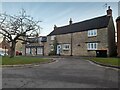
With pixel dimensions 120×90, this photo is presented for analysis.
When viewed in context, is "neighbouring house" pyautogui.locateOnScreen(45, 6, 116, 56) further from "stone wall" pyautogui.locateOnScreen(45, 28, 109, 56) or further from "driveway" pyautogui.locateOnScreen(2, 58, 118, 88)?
"driveway" pyautogui.locateOnScreen(2, 58, 118, 88)

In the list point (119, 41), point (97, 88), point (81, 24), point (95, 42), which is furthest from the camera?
point (81, 24)

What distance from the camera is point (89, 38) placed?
40.8m

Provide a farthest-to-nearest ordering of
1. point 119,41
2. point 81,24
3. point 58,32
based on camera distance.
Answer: point 58,32
point 81,24
point 119,41

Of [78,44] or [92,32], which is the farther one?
[78,44]

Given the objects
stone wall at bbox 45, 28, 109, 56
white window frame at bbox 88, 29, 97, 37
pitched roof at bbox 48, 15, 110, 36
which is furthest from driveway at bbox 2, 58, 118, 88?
pitched roof at bbox 48, 15, 110, 36

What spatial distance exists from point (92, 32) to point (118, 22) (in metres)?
6.82

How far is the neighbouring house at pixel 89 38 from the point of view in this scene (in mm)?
37844

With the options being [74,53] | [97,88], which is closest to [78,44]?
[74,53]

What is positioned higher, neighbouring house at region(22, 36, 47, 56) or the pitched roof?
the pitched roof

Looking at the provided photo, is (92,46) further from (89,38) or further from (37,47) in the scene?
(37,47)

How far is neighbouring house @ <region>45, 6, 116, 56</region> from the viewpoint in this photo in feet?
124

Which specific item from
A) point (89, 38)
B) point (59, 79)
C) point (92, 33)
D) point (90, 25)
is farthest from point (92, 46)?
point (59, 79)

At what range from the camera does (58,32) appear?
51.8 metres

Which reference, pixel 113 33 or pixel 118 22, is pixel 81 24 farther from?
pixel 118 22
